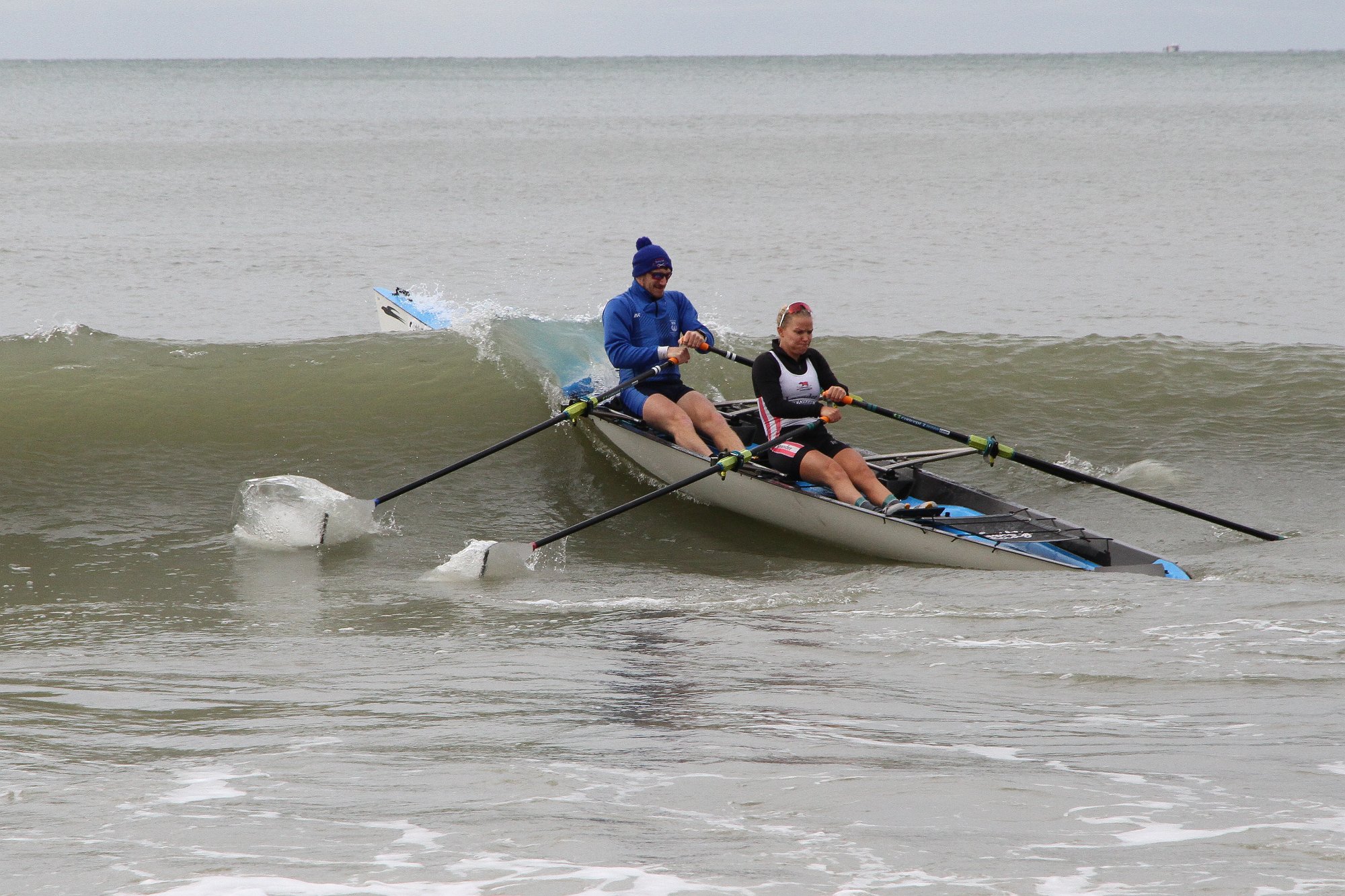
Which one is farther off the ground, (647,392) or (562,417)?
(647,392)

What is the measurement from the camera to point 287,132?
50.7 m

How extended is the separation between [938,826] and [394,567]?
512cm

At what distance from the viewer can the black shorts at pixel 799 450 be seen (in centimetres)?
798

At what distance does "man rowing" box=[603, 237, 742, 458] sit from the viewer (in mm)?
8594

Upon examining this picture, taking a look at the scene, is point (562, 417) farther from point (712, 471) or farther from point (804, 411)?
point (804, 411)

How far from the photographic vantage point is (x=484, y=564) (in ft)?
24.4

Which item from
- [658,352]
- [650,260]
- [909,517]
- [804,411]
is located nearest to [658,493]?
[804,411]

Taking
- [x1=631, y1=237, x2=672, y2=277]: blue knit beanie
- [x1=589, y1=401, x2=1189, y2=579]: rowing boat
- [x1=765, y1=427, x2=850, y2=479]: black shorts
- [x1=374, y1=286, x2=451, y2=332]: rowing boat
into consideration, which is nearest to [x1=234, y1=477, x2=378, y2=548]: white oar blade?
[x1=589, y1=401, x2=1189, y2=579]: rowing boat

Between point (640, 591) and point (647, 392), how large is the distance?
2047 mm

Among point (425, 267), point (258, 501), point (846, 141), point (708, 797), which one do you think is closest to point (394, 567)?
point (258, 501)

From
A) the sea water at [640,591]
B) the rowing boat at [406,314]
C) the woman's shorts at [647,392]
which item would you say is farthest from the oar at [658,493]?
the rowing boat at [406,314]

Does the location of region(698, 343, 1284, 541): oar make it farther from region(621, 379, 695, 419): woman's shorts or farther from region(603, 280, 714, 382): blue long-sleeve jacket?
region(603, 280, 714, 382): blue long-sleeve jacket

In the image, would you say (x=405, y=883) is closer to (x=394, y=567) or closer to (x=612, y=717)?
(x=612, y=717)

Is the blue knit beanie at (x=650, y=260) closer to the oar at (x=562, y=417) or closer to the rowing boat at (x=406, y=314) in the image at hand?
the oar at (x=562, y=417)
